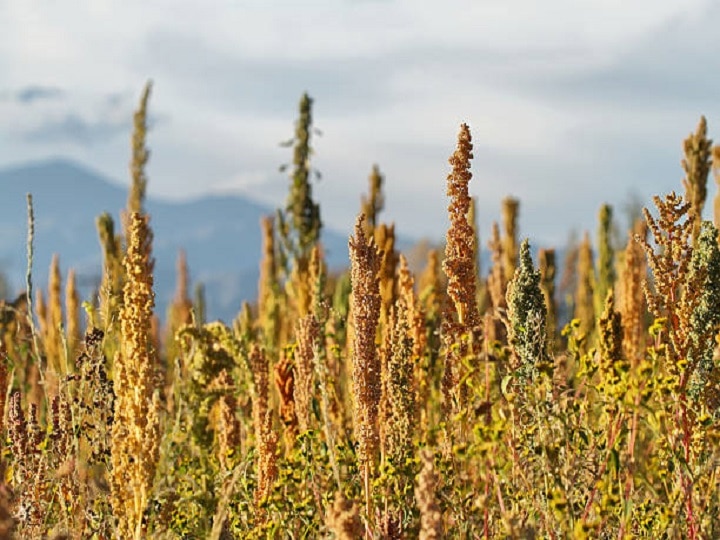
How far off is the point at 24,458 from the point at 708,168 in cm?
481

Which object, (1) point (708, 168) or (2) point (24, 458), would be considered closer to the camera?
(2) point (24, 458)

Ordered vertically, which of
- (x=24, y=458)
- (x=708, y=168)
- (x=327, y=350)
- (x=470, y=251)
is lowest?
(x=24, y=458)

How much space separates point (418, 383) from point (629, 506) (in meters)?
2.50

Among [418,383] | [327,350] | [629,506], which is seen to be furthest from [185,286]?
[629,506]

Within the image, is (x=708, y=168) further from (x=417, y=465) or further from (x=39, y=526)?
(x=39, y=526)

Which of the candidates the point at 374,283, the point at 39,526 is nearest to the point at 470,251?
the point at 374,283

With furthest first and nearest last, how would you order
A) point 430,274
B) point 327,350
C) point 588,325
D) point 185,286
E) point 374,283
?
point 185,286, point 588,325, point 430,274, point 327,350, point 374,283

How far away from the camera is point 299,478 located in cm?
432

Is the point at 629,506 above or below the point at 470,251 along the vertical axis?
below

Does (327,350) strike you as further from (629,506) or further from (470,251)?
(629,506)

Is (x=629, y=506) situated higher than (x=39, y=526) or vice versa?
(x=629, y=506)

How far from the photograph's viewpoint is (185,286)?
46.4ft

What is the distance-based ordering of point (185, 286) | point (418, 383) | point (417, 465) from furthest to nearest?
1. point (185, 286)
2. point (418, 383)
3. point (417, 465)

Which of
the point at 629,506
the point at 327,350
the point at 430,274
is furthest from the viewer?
the point at 430,274
